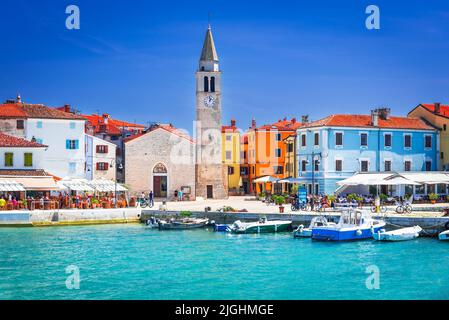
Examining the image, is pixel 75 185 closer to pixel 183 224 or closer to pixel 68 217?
pixel 68 217

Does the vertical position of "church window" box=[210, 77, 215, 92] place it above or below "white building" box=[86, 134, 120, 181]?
above

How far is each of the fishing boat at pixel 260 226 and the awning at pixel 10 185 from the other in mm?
14231

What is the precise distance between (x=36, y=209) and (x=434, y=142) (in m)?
32.2

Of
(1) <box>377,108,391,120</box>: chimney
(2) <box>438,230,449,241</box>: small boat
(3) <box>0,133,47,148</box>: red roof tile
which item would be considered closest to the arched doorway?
(3) <box>0,133,47,148</box>: red roof tile

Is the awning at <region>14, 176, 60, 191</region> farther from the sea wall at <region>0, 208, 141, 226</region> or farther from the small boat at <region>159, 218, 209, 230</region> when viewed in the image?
the small boat at <region>159, 218, 209, 230</region>

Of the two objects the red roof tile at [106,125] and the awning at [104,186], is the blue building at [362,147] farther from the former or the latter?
the red roof tile at [106,125]

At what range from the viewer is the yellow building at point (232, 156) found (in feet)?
215

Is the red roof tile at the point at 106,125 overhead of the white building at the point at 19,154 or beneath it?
overhead

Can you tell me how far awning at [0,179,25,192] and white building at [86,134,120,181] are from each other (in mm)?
11474

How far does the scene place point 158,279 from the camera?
21812mm

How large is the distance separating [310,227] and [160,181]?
75.6 feet

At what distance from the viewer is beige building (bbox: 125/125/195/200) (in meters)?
52.7

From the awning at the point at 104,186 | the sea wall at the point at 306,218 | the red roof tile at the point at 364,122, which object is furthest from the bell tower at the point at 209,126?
the sea wall at the point at 306,218
